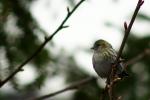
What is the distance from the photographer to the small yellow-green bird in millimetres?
4404

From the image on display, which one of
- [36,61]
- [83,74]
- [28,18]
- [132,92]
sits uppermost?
[28,18]

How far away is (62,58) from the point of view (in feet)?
19.0

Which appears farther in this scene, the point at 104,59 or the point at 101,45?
the point at 101,45

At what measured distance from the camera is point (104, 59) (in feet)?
15.4

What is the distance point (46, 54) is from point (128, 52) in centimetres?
155

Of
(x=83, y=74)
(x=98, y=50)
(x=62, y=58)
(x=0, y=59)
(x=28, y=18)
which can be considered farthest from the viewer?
(x=83, y=74)

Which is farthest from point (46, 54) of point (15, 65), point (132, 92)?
point (132, 92)

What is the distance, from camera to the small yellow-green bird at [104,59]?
14.4 feet

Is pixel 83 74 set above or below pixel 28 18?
below

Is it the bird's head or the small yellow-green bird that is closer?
the small yellow-green bird

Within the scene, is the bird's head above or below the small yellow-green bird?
above

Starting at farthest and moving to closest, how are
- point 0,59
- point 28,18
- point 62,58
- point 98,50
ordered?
point 62,58
point 98,50
point 28,18
point 0,59

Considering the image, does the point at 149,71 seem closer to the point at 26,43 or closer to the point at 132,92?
the point at 132,92

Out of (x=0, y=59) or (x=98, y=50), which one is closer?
(x=0, y=59)
